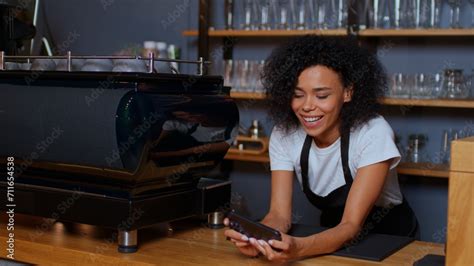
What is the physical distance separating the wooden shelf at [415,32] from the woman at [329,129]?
1366 mm

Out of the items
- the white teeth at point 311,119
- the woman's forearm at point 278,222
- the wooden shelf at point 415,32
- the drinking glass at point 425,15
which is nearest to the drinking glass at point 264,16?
the wooden shelf at point 415,32

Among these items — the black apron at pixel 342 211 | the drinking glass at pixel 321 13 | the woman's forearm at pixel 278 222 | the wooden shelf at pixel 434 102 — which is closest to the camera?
the woman's forearm at pixel 278 222

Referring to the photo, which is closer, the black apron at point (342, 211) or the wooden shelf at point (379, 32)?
the black apron at point (342, 211)

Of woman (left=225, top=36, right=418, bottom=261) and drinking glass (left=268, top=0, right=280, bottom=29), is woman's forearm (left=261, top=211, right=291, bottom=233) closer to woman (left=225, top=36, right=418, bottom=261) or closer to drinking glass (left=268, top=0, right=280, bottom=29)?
woman (left=225, top=36, right=418, bottom=261)

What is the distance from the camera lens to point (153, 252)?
145 centimetres

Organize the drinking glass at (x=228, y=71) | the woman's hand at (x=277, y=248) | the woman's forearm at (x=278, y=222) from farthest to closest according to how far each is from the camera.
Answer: the drinking glass at (x=228, y=71) < the woman's forearm at (x=278, y=222) < the woman's hand at (x=277, y=248)

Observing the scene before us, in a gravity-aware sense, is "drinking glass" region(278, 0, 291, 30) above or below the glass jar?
above

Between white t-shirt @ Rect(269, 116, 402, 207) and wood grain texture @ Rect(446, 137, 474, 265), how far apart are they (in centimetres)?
57

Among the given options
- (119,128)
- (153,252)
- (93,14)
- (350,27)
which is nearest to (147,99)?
(119,128)

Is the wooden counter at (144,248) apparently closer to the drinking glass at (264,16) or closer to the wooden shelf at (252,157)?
the wooden shelf at (252,157)

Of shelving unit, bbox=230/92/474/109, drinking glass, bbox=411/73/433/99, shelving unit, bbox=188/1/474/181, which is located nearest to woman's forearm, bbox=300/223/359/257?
shelving unit, bbox=188/1/474/181

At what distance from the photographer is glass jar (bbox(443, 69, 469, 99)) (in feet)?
10.1

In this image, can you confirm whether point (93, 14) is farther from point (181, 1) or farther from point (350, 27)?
point (350, 27)

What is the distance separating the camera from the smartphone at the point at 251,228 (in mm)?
1338
